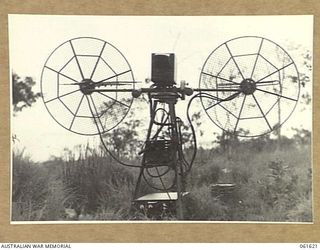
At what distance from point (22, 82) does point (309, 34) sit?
0.93 m

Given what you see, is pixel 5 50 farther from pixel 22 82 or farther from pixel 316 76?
pixel 316 76

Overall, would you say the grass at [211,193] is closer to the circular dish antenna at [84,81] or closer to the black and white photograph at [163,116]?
the black and white photograph at [163,116]

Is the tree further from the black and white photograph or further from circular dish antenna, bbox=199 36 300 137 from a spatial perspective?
circular dish antenna, bbox=199 36 300 137

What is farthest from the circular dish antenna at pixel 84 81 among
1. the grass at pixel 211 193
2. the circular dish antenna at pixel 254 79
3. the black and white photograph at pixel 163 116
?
the circular dish antenna at pixel 254 79

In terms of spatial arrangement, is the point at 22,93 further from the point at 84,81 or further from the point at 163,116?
the point at 163,116

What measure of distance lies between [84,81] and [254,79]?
54 centimetres

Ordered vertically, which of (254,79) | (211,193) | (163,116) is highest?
(254,79)

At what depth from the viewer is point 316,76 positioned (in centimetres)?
227

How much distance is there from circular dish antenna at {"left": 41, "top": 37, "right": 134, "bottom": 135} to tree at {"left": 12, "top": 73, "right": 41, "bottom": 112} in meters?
0.04

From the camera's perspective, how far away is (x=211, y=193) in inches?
89.6

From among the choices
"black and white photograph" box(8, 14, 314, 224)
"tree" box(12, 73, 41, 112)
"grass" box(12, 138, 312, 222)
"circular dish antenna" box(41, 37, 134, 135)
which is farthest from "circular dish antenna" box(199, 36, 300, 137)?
"tree" box(12, 73, 41, 112)

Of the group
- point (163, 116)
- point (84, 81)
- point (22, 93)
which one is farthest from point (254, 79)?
point (22, 93)

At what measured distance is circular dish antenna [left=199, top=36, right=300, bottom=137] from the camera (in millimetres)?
2281

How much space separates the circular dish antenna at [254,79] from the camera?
2.28 m
